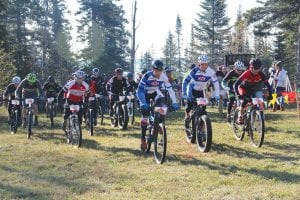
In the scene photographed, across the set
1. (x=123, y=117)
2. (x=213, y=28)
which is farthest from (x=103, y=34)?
(x=123, y=117)

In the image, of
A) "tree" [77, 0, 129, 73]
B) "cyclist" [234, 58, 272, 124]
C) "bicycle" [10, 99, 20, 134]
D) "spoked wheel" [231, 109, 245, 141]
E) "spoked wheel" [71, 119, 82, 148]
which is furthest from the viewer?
"tree" [77, 0, 129, 73]

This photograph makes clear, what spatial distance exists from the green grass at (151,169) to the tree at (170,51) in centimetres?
8031

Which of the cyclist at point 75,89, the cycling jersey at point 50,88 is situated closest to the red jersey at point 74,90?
the cyclist at point 75,89

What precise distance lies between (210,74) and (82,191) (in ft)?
16.8

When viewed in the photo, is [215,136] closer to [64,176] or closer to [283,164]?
[283,164]

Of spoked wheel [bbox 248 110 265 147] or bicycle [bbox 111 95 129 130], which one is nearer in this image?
spoked wheel [bbox 248 110 265 147]

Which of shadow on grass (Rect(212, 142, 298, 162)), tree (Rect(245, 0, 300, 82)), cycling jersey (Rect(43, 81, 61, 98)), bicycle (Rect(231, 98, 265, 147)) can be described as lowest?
shadow on grass (Rect(212, 142, 298, 162))

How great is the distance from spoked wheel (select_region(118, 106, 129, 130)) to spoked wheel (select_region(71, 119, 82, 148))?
335 centimetres

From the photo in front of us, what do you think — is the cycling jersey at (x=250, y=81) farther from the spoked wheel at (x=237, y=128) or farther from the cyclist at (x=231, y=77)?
the cyclist at (x=231, y=77)

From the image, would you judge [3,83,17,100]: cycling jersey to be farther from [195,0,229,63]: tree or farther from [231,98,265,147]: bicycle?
[195,0,229,63]: tree

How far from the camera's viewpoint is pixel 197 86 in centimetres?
1172

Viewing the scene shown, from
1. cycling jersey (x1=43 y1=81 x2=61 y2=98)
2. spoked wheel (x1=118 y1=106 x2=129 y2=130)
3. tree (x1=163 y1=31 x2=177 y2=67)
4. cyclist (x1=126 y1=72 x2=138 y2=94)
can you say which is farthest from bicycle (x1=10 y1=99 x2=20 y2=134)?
tree (x1=163 y1=31 x2=177 y2=67)

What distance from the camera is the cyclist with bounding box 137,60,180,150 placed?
33.9 ft

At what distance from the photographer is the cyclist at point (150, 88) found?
10328 millimetres
